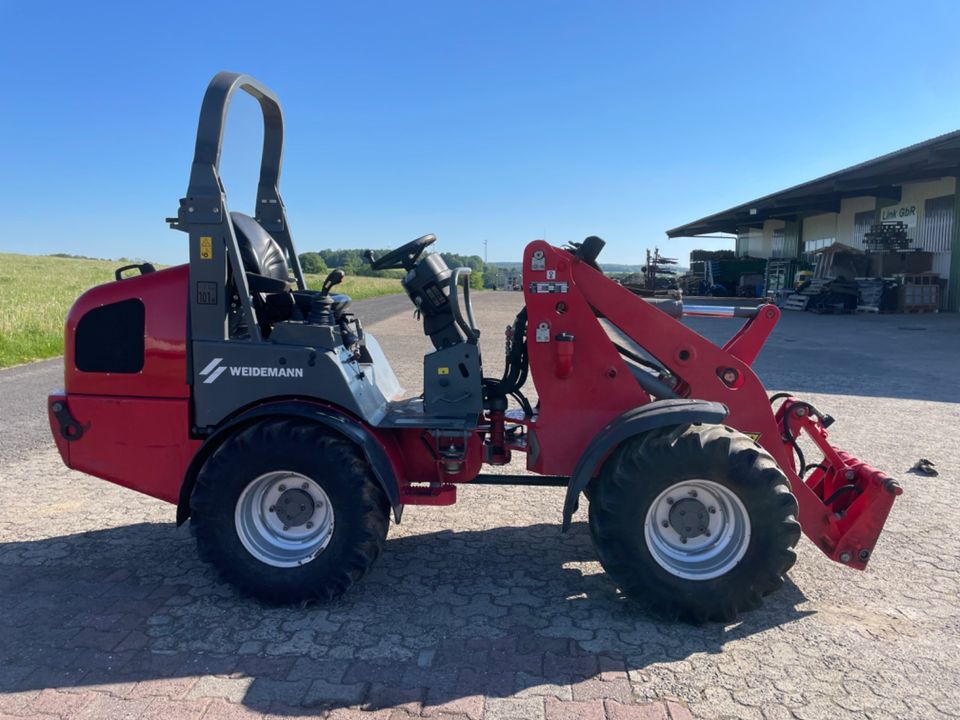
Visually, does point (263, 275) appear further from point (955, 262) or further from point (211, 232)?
point (955, 262)

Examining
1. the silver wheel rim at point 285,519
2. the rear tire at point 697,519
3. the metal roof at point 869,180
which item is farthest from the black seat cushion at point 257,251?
the metal roof at point 869,180

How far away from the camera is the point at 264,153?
488cm

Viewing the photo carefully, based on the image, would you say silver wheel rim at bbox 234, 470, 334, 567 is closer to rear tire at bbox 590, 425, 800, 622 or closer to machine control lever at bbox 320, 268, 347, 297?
machine control lever at bbox 320, 268, 347, 297

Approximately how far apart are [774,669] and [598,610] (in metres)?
0.88

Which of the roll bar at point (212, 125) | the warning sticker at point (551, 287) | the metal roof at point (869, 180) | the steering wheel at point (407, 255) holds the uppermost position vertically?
the metal roof at point (869, 180)

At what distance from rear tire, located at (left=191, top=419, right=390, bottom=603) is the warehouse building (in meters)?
19.7

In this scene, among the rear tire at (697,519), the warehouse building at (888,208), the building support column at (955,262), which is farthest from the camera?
the building support column at (955,262)

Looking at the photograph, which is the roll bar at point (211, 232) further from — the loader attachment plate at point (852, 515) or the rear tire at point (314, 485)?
the loader attachment plate at point (852, 515)

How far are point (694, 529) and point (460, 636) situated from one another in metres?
1.32

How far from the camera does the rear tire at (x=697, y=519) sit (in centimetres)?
341

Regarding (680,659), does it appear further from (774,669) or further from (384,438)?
(384,438)

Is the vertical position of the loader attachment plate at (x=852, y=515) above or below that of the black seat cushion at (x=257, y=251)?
below

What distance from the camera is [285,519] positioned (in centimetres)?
377

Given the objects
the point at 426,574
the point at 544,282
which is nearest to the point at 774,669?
the point at 426,574
